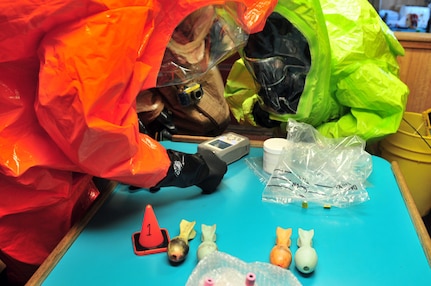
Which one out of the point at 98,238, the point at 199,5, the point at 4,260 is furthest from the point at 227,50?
the point at 4,260

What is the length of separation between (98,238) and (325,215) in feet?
1.46

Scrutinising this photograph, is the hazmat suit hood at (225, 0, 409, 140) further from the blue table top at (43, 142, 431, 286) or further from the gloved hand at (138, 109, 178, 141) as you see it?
the gloved hand at (138, 109, 178, 141)

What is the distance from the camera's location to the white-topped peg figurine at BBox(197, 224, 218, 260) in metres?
0.67

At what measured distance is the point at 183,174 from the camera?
0.84 m

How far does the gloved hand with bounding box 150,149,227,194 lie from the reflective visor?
16cm

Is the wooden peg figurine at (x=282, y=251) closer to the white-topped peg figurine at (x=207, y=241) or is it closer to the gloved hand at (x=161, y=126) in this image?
the white-topped peg figurine at (x=207, y=241)

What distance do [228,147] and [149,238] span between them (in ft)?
1.23

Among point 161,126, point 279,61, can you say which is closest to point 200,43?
point 279,61

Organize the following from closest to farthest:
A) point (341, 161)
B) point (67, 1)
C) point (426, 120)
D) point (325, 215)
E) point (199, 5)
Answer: point (67, 1), point (199, 5), point (325, 215), point (341, 161), point (426, 120)

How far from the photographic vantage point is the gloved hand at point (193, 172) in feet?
2.72

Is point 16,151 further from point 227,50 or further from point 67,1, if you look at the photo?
point 227,50

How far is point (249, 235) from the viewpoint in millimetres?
745

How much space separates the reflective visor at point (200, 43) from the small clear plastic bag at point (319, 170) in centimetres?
27

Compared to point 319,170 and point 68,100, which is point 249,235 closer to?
point 319,170
